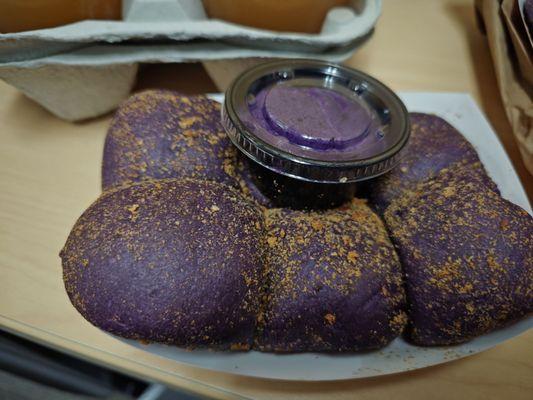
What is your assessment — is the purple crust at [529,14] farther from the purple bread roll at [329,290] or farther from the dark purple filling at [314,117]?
the purple bread roll at [329,290]

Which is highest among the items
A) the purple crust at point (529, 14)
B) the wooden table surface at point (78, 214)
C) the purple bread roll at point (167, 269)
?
the purple crust at point (529, 14)

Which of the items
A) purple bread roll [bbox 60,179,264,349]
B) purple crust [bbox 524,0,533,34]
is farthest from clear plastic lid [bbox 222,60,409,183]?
purple crust [bbox 524,0,533,34]

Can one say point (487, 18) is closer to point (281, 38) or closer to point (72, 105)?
point (281, 38)

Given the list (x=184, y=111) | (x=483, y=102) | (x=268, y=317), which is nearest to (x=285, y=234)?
(x=268, y=317)

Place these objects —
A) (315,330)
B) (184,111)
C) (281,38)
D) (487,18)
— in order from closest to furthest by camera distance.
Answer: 1. (315,330)
2. (184,111)
3. (281,38)
4. (487,18)

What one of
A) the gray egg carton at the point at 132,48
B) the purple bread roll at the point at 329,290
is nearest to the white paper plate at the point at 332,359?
the purple bread roll at the point at 329,290

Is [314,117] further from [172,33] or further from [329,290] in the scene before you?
[172,33]
